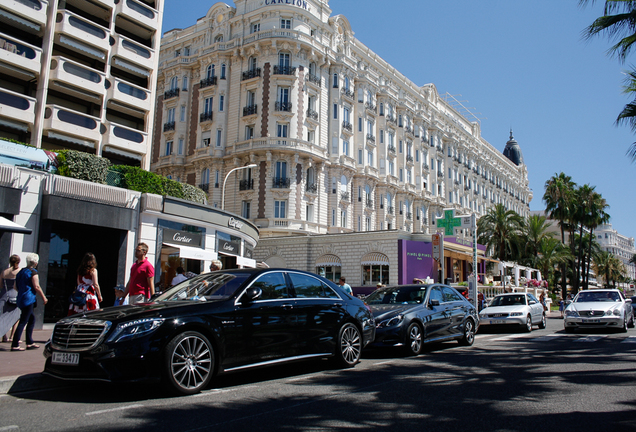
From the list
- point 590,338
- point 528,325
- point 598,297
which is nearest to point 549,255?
point 598,297

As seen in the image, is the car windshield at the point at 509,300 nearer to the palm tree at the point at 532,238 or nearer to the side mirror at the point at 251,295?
the side mirror at the point at 251,295

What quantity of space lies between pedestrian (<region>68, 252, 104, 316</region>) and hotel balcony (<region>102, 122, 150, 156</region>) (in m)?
18.9

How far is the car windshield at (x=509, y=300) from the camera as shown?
17958 mm

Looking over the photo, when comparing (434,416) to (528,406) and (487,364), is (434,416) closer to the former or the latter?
(528,406)

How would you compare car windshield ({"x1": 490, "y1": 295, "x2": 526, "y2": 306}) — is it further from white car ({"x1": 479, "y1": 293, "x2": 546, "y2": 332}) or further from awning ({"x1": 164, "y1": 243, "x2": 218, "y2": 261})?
awning ({"x1": 164, "y1": 243, "x2": 218, "y2": 261})

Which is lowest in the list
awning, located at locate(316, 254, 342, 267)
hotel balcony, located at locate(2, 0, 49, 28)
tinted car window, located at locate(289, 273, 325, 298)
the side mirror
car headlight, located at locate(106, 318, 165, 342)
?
car headlight, located at locate(106, 318, 165, 342)

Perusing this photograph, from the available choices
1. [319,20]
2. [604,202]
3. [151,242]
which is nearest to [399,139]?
[319,20]

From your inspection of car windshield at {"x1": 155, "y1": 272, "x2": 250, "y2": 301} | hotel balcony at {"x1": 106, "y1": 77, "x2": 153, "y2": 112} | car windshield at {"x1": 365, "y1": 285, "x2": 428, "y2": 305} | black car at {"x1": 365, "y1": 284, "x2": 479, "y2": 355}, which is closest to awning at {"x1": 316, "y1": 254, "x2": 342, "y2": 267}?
hotel balcony at {"x1": 106, "y1": 77, "x2": 153, "y2": 112}

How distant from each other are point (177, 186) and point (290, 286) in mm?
10960

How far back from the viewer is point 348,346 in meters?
8.20

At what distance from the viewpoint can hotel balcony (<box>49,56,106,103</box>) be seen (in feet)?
80.6

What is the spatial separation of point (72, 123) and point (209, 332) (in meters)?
22.8

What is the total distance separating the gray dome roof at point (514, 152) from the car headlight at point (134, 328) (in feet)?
349

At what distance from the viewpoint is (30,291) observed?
856cm
